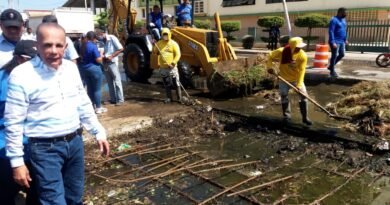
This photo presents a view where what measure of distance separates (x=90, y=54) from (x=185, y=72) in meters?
3.12

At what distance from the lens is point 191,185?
15.5 feet

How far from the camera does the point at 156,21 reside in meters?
11.0

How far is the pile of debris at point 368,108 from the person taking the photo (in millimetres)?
6101

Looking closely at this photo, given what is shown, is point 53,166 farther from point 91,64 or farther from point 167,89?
point 167,89

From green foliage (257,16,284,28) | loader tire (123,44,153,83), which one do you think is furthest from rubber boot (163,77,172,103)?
green foliage (257,16,284,28)

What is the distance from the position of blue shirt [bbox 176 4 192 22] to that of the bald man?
8122mm

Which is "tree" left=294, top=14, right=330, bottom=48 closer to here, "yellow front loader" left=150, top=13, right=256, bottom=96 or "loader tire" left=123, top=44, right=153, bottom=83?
"loader tire" left=123, top=44, right=153, bottom=83

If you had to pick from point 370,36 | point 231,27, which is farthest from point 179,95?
point 231,27

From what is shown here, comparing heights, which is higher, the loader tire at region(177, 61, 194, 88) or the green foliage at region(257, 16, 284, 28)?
the green foliage at region(257, 16, 284, 28)

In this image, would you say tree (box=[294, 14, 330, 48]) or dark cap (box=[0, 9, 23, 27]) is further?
tree (box=[294, 14, 330, 48])

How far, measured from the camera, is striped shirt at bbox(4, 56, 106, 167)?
8.70 feet

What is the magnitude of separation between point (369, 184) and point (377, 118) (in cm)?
188

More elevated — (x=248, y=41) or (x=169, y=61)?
(x=169, y=61)

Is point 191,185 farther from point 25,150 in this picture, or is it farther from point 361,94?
point 361,94
